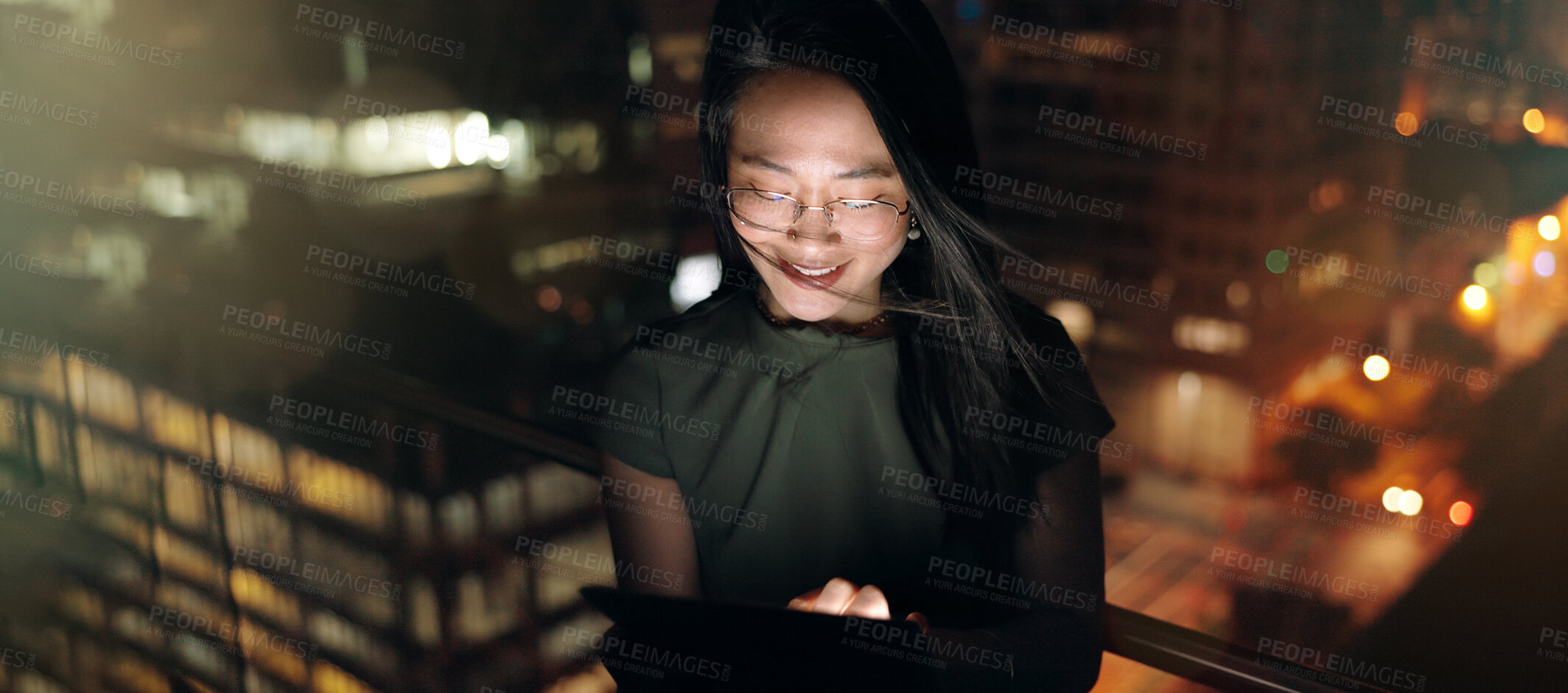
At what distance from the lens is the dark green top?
5.32 feet

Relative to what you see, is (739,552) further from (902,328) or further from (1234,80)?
(1234,80)

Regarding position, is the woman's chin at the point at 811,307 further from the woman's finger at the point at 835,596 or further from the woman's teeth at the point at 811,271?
the woman's finger at the point at 835,596

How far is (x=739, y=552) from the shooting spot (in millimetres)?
1688

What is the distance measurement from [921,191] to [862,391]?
43cm

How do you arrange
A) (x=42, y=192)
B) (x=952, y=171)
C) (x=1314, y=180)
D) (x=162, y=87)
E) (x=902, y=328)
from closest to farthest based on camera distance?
1. (x=952, y=171)
2. (x=902, y=328)
3. (x=42, y=192)
4. (x=162, y=87)
5. (x=1314, y=180)

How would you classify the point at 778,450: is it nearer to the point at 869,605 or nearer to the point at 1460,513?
the point at 869,605

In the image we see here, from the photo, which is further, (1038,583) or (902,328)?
(902,328)

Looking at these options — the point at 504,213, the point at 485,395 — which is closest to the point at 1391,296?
the point at 504,213

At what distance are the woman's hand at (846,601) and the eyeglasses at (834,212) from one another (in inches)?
24.1

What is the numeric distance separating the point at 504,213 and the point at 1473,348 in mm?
30796

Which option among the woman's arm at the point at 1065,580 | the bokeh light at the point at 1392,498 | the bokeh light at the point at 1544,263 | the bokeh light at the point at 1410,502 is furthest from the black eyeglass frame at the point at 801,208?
the bokeh light at the point at 1410,502

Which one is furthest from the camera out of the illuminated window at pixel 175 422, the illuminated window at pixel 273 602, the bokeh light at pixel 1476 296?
the bokeh light at pixel 1476 296

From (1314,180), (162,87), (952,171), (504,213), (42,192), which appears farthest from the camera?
(1314,180)

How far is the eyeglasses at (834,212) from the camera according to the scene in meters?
1.43
